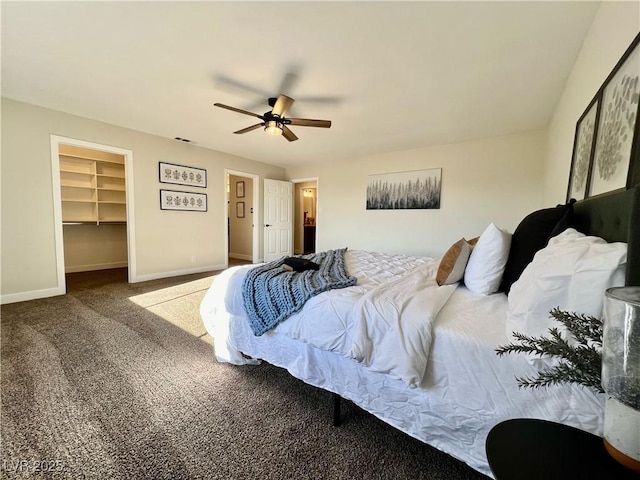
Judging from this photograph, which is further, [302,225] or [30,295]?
[302,225]

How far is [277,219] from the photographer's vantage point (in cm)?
610

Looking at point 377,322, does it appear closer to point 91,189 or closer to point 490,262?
point 490,262

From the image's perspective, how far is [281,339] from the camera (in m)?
1.59

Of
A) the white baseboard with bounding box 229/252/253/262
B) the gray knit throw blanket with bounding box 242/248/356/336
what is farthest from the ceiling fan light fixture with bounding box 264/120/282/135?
the white baseboard with bounding box 229/252/253/262

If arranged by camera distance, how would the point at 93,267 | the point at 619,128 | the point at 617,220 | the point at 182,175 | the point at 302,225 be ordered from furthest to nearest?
1. the point at 302,225
2. the point at 93,267
3. the point at 182,175
4. the point at 619,128
5. the point at 617,220

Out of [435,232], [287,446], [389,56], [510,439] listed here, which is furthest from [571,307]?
[435,232]

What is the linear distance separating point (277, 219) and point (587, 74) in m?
5.20

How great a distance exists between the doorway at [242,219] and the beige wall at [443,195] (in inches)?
58.9

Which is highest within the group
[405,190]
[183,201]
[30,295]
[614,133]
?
[405,190]

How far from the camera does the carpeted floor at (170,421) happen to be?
1144 millimetres

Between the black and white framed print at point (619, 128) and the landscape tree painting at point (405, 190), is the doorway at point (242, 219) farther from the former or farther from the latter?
the black and white framed print at point (619, 128)

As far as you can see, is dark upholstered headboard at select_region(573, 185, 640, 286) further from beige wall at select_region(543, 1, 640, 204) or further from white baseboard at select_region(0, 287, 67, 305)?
white baseboard at select_region(0, 287, 67, 305)

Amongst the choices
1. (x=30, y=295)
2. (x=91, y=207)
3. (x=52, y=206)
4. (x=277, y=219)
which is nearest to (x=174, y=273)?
(x=30, y=295)

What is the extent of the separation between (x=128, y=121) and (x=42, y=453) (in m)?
3.82
